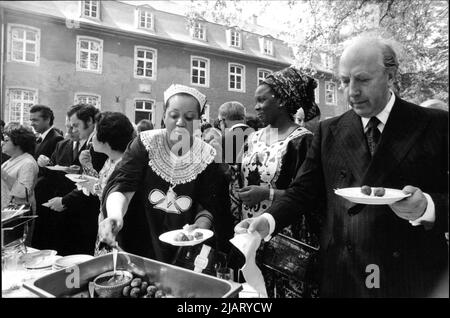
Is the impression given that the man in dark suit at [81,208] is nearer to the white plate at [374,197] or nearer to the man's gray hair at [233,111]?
the man's gray hair at [233,111]

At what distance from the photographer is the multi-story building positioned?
1.34m

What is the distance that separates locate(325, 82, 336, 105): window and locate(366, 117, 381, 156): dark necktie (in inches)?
71.7

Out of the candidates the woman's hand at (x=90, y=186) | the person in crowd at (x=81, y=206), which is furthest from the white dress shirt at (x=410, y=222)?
the person in crowd at (x=81, y=206)

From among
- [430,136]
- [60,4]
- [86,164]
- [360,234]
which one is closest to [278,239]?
[360,234]

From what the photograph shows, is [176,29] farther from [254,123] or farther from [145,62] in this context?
[145,62]

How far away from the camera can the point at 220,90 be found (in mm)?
4414

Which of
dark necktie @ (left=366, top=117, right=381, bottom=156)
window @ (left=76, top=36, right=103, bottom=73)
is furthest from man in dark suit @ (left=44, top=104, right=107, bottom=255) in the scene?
dark necktie @ (left=366, top=117, right=381, bottom=156)

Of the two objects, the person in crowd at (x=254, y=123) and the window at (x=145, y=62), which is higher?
the window at (x=145, y=62)

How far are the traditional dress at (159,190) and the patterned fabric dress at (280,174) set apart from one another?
29 centimetres

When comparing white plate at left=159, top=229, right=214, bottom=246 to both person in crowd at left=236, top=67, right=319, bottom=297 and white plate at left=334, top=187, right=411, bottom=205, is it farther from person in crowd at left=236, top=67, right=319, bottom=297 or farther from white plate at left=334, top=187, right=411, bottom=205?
white plate at left=334, top=187, right=411, bottom=205

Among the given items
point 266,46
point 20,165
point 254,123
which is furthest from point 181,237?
point 266,46

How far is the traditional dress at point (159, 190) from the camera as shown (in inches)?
68.6

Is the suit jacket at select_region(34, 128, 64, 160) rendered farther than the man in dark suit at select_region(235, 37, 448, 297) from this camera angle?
Yes

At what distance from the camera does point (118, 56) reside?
4.77m
